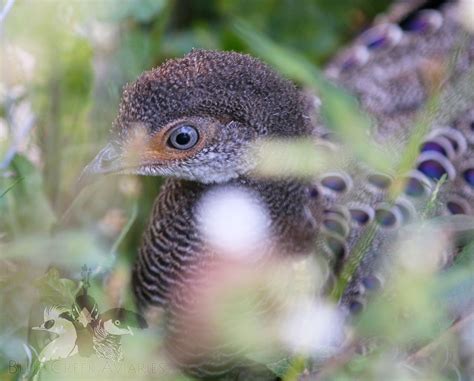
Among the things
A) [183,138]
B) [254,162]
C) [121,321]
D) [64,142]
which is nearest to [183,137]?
[183,138]

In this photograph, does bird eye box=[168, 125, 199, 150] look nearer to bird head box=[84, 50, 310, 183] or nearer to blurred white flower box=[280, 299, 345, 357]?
bird head box=[84, 50, 310, 183]

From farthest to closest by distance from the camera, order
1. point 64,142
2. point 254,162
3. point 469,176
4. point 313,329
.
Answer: point 64,142 < point 469,176 < point 254,162 < point 313,329

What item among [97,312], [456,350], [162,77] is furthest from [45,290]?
[456,350]

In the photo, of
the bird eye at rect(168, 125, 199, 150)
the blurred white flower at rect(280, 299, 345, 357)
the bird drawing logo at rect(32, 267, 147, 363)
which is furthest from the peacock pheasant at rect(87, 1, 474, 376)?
the bird drawing logo at rect(32, 267, 147, 363)

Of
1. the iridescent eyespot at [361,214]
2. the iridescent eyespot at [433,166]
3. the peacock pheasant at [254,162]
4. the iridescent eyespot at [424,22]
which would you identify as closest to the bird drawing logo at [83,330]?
the peacock pheasant at [254,162]

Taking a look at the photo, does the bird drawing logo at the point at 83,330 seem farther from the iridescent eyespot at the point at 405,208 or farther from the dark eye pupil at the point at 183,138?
the iridescent eyespot at the point at 405,208

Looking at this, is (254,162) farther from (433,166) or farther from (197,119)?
(433,166)

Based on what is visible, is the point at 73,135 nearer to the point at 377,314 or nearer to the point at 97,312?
the point at 97,312
